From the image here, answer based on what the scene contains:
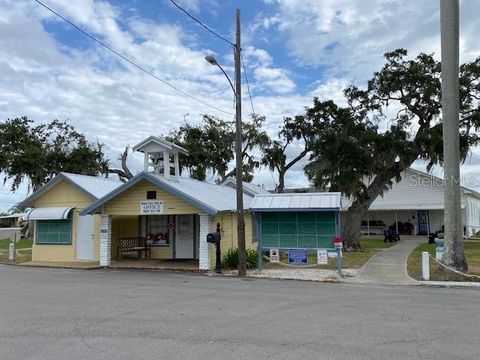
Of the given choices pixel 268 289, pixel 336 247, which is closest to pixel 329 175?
pixel 336 247

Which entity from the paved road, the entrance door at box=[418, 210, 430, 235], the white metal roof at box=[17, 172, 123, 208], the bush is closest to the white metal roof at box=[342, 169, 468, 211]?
the entrance door at box=[418, 210, 430, 235]

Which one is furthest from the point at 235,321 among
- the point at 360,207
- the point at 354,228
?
the point at 360,207

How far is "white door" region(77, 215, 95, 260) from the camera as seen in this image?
71.8 feet

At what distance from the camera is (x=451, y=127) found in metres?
15.6

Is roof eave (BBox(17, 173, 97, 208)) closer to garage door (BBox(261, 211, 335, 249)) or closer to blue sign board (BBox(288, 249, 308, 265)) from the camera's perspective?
garage door (BBox(261, 211, 335, 249))

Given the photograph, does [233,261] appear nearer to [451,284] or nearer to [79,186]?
[451,284]

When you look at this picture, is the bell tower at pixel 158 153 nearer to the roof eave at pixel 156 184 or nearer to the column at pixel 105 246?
the roof eave at pixel 156 184

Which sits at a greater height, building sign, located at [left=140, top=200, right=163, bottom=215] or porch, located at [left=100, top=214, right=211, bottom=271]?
building sign, located at [left=140, top=200, right=163, bottom=215]

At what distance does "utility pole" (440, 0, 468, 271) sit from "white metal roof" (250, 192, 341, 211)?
3618 mm

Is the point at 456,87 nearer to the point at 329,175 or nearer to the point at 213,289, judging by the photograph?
the point at 213,289

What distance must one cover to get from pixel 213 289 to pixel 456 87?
397 inches

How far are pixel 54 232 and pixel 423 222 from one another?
31724 millimetres

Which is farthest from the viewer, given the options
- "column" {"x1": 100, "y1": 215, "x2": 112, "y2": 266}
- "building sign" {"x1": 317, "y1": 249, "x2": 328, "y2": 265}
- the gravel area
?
"column" {"x1": 100, "y1": 215, "x2": 112, "y2": 266}

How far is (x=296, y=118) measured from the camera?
37188 millimetres
